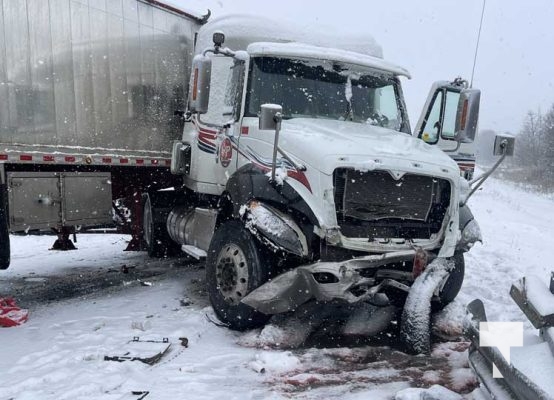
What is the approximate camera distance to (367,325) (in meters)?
5.17

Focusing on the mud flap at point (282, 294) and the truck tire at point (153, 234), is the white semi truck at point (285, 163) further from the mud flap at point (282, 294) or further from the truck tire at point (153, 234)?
the truck tire at point (153, 234)

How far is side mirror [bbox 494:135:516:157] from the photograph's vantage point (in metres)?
5.61

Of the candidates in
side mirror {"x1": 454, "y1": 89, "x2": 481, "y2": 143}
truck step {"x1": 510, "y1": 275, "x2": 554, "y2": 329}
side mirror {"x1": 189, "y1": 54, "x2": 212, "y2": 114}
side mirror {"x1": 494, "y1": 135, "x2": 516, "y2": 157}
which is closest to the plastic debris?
side mirror {"x1": 189, "y1": 54, "x2": 212, "y2": 114}

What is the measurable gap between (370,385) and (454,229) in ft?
6.29

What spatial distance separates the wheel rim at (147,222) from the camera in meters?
8.45

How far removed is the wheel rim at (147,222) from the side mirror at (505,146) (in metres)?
5.11

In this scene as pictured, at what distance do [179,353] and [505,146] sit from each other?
12.6 ft

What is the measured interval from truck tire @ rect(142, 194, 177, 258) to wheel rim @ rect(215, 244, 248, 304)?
3.12 m

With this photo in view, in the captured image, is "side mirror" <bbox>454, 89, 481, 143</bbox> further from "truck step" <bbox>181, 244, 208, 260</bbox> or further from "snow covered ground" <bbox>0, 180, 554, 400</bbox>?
"truck step" <bbox>181, 244, 208, 260</bbox>

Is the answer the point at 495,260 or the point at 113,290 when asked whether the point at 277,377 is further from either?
the point at 495,260

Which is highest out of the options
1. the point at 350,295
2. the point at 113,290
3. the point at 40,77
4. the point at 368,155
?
the point at 40,77

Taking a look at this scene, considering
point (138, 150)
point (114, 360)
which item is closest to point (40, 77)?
point (138, 150)

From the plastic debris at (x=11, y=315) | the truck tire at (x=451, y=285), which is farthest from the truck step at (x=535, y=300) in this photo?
the plastic debris at (x=11, y=315)

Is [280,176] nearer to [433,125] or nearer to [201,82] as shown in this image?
[201,82]
